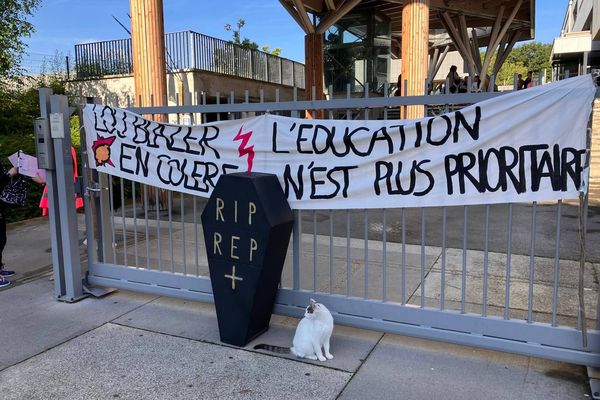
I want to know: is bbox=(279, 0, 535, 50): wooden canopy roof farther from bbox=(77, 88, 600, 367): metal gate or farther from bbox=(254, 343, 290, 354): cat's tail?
bbox=(254, 343, 290, 354): cat's tail

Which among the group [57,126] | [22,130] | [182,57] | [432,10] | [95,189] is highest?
[432,10]

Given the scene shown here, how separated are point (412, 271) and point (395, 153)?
7.96 feet

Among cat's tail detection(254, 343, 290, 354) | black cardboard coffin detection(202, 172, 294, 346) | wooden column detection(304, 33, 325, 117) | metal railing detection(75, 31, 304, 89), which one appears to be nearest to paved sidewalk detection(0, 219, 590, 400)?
cat's tail detection(254, 343, 290, 354)

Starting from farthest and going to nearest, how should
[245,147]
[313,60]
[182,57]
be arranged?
[313,60]
[182,57]
[245,147]

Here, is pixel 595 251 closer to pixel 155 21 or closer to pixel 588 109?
pixel 588 109

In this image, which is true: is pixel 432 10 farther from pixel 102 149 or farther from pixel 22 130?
pixel 102 149

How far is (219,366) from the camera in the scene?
3.48m

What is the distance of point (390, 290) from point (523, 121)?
2.34 m

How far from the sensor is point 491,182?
3.36m

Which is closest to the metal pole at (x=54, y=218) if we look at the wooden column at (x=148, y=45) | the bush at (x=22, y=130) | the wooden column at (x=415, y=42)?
the bush at (x=22, y=130)

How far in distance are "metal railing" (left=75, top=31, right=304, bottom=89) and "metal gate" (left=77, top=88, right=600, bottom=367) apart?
31.6 feet

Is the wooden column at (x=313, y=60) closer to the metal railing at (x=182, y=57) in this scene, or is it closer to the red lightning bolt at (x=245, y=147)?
the metal railing at (x=182, y=57)

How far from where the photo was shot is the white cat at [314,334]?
3.47 m

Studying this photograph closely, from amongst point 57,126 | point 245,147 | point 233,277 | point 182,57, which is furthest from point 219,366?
point 182,57
